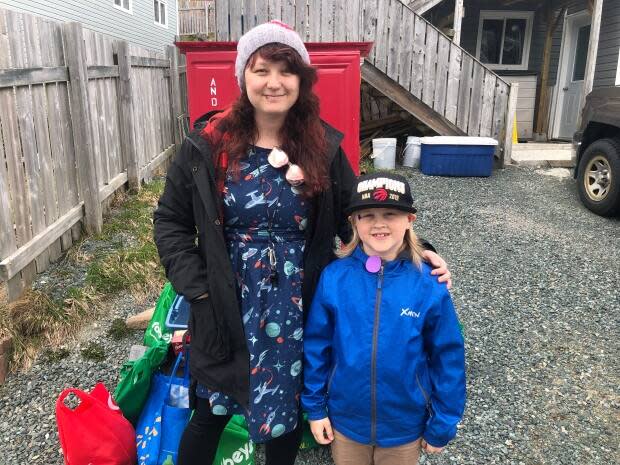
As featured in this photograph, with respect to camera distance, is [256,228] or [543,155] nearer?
[256,228]

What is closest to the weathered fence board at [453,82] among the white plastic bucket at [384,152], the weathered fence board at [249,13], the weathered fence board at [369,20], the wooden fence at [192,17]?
the white plastic bucket at [384,152]

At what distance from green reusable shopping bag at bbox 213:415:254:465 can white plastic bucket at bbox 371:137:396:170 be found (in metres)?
6.85

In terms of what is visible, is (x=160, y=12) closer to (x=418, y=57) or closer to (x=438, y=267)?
(x=418, y=57)

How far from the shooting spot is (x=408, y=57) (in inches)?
319

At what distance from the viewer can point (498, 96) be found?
8281 mm

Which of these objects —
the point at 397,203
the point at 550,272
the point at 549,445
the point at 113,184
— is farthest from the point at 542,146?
the point at 397,203

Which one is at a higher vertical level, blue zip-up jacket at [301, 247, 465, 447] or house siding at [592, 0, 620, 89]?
house siding at [592, 0, 620, 89]

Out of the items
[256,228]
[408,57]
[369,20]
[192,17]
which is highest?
[192,17]

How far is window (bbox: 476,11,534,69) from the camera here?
11.5m

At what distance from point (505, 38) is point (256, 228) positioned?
1167 centimetres

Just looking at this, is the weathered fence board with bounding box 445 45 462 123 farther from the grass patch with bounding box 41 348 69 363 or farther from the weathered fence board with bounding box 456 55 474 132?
the grass patch with bounding box 41 348 69 363

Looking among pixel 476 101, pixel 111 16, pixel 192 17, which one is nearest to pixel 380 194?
pixel 476 101

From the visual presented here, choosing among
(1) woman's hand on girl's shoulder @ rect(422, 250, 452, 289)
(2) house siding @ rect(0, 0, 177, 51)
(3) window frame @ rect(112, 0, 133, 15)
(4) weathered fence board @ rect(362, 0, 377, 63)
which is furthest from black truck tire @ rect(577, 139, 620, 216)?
(3) window frame @ rect(112, 0, 133, 15)

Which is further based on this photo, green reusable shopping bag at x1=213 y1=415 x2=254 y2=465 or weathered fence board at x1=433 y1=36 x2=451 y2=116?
weathered fence board at x1=433 y1=36 x2=451 y2=116
